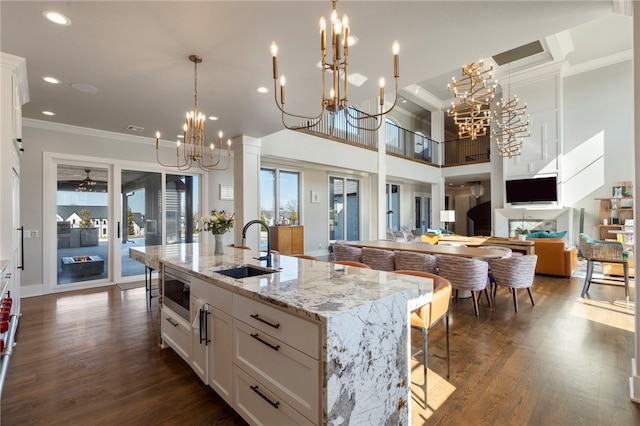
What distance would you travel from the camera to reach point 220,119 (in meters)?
4.72

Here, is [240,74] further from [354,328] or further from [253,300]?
[354,328]

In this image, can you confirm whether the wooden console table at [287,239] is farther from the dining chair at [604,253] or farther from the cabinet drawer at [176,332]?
the dining chair at [604,253]

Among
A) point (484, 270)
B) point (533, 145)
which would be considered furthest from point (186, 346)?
point (533, 145)

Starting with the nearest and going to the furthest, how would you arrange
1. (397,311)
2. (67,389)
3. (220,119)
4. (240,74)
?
(397,311) → (67,389) → (240,74) → (220,119)

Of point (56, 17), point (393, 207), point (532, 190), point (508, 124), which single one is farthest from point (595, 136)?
point (56, 17)

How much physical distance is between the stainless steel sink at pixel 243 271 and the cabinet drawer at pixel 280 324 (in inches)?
21.2

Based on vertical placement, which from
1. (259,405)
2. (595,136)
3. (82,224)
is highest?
(595,136)

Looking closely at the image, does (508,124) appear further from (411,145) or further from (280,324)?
(280,324)

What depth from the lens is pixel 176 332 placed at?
247 centimetres

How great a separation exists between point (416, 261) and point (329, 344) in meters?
3.03

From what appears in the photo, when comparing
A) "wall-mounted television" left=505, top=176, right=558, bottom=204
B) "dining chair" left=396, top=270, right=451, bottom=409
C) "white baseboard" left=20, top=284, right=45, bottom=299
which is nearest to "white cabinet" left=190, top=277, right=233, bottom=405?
"dining chair" left=396, top=270, right=451, bottom=409

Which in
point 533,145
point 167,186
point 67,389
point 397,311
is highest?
point 533,145

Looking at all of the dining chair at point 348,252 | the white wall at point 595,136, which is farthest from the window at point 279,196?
the white wall at point 595,136

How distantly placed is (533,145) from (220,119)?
8461 mm
